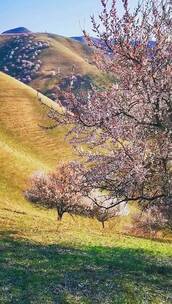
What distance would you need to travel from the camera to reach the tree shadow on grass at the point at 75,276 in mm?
19750

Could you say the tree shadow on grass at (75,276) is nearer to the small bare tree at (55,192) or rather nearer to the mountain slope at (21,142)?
the small bare tree at (55,192)

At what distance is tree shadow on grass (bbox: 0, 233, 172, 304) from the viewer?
778 inches

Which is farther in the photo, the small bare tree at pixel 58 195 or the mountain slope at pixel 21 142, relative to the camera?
the mountain slope at pixel 21 142

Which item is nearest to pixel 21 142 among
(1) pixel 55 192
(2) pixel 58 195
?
(1) pixel 55 192

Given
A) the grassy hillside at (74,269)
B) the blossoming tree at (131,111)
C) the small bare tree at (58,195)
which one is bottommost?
the small bare tree at (58,195)

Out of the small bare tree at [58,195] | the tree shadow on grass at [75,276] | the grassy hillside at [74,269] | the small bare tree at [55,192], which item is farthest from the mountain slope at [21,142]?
the tree shadow on grass at [75,276]

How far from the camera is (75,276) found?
22734mm

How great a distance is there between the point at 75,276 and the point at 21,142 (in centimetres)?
10158

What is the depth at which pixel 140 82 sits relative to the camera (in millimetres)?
24109

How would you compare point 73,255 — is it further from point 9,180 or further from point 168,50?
point 9,180

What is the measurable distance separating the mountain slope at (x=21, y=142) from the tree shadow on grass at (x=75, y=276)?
5085 centimetres

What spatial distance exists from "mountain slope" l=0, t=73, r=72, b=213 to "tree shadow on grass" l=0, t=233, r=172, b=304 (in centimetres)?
5085

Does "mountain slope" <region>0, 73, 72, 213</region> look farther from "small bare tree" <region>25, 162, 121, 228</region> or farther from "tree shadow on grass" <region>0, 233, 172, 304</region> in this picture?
"tree shadow on grass" <region>0, 233, 172, 304</region>

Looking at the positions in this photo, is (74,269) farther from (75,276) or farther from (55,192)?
(55,192)
